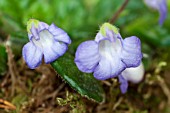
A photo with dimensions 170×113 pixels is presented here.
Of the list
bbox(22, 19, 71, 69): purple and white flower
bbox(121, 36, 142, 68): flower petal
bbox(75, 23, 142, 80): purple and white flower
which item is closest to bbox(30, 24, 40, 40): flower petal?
bbox(22, 19, 71, 69): purple and white flower

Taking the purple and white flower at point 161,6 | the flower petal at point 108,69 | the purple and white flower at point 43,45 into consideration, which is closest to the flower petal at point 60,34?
the purple and white flower at point 43,45

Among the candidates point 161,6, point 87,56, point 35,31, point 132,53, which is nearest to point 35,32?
point 35,31

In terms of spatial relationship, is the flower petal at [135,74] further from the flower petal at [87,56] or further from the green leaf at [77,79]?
the flower petal at [87,56]

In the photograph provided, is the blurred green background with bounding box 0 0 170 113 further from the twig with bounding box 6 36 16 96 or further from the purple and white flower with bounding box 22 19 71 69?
the purple and white flower with bounding box 22 19 71 69

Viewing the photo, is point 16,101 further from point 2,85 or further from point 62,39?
point 62,39

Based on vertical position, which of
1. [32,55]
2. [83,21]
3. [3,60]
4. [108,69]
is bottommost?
[108,69]

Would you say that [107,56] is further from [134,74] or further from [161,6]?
[161,6]
